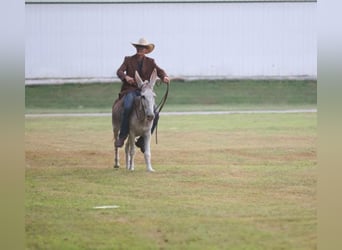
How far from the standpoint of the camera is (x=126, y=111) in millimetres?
9391

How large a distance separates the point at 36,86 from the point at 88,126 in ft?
1.78

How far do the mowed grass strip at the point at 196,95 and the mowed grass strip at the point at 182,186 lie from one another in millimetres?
94

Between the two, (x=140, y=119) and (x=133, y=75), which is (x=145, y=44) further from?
(x=140, y=119)

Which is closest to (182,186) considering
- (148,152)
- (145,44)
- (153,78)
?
(148,152)

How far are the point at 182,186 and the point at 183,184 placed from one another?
34mm

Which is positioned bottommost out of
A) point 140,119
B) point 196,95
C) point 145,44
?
point 140,119

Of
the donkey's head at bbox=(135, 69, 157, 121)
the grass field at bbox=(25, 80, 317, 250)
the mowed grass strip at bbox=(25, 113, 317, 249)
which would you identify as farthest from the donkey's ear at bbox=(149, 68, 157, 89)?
the mowed grass strip at bbox=(25, 113, 317, 249)

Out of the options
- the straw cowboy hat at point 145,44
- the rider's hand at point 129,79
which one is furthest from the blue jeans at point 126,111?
the straw cowboy hat at point 145,44

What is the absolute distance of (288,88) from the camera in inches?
373

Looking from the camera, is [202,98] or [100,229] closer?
[100,229]
